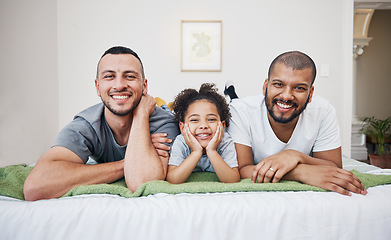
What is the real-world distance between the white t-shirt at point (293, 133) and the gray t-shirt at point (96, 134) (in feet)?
1.13

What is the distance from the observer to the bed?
0.77 metres

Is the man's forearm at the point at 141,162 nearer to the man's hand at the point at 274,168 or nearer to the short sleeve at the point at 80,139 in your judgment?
the short sleeve at the point at 80,139

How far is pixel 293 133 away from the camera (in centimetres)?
131

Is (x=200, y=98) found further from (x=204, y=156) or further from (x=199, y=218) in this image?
(x=199, y=218)

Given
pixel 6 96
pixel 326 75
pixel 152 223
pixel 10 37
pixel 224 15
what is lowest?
pixel 152 223

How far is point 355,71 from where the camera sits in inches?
185

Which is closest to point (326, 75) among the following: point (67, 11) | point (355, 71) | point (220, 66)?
point (220, 66)

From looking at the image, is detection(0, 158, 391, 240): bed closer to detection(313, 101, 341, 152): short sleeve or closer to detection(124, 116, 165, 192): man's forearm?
detection(124, 116, 165, 192): man's forearm

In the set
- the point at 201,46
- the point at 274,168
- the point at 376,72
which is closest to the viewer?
the point at 274,168

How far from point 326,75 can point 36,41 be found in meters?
3.08

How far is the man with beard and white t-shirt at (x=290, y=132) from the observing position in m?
1.02

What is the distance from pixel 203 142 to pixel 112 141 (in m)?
0.45

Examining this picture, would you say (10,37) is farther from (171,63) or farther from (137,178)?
(137,178)

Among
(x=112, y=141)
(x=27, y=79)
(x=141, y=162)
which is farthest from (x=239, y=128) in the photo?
(x=27, y=79)
